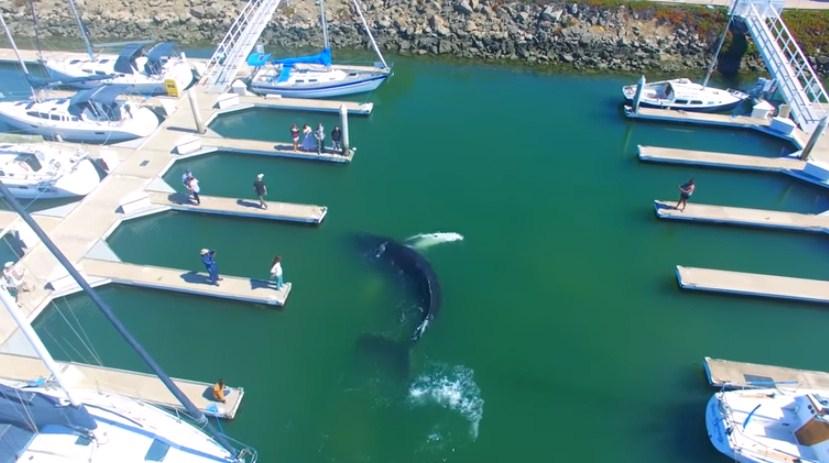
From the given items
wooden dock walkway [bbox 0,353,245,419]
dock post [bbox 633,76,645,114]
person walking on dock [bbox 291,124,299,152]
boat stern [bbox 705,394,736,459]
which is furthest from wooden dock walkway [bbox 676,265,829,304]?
person walking on dock [bbox 291,124,299,152]

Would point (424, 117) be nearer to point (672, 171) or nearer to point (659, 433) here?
point (672, 171)

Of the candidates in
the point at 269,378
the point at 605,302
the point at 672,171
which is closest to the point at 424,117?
the point at 672,171

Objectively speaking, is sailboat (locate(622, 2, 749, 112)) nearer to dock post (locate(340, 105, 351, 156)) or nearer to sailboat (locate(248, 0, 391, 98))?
sailboat (locate(248, 0, 391, 98))

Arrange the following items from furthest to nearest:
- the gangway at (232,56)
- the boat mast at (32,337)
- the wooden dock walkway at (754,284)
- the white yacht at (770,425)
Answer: the gangway at (232,56)
the wooden dock walkway at (754,284)
the white yacht at (770,425)
the boat mast at (32,337)

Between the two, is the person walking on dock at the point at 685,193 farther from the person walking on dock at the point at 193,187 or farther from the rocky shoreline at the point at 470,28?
the person walking on dock at the point at 193,187

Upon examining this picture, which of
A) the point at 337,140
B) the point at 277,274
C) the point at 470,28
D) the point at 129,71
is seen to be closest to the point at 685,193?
the point at 337,140

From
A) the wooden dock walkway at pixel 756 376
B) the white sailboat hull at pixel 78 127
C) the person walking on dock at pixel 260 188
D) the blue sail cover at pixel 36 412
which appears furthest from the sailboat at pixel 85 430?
the white sailboat hull at pixel 78 127

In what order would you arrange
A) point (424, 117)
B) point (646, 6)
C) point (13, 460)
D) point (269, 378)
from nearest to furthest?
point (13, 460)
point (269, 378)
point (424, 117)
point (646, 6)
